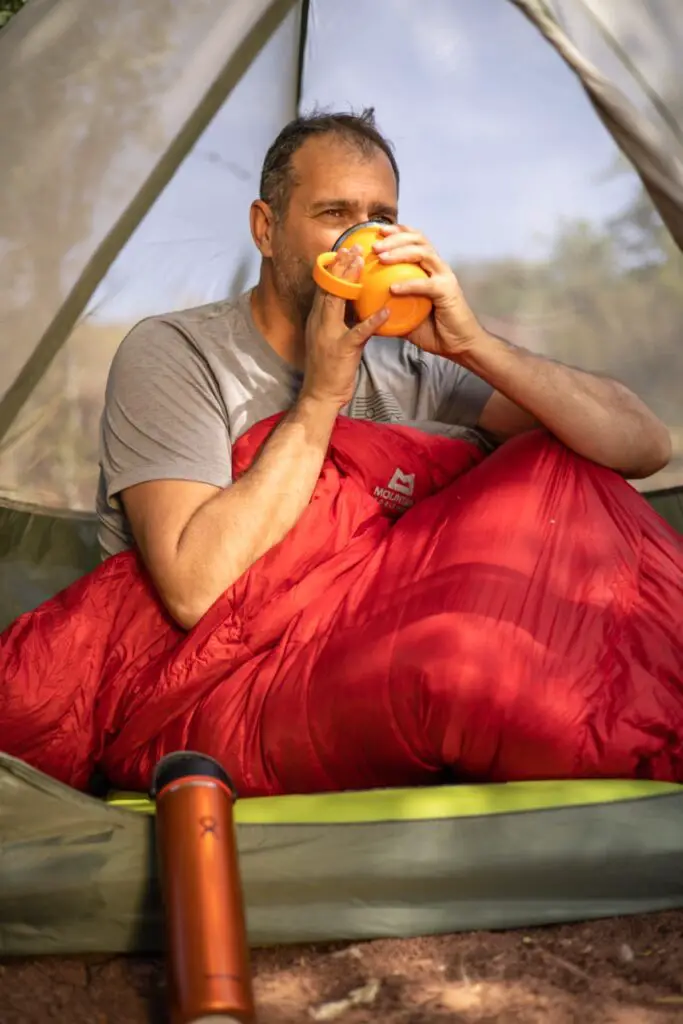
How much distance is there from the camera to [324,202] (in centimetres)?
201

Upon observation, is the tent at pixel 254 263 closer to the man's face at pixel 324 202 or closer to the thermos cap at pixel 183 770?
the thermos cap at pixel 183 770

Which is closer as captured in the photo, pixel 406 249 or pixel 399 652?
pixel 399 652

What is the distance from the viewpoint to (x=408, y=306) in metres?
1.73

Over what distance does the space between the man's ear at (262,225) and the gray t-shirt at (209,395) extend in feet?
0.29

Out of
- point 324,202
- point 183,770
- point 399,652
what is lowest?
point 183,770

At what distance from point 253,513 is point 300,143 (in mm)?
736

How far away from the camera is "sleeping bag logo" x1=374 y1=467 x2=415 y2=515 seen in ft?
6.25

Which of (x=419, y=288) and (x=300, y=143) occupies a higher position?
(x=300, y=143)

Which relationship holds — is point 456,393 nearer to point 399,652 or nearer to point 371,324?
point 371,324

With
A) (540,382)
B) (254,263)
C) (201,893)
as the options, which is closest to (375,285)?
(540,382)

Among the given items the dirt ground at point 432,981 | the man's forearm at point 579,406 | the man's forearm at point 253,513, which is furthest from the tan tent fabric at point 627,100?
the dirt ground at point 432,981

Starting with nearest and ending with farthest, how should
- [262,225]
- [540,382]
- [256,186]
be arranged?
[540,382] → [262,225] → [256,186]

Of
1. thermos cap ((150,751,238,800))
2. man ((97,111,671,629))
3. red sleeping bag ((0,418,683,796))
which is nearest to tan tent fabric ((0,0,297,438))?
man ((97,111,671,629))

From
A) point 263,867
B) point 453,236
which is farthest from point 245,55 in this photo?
point 263,867
